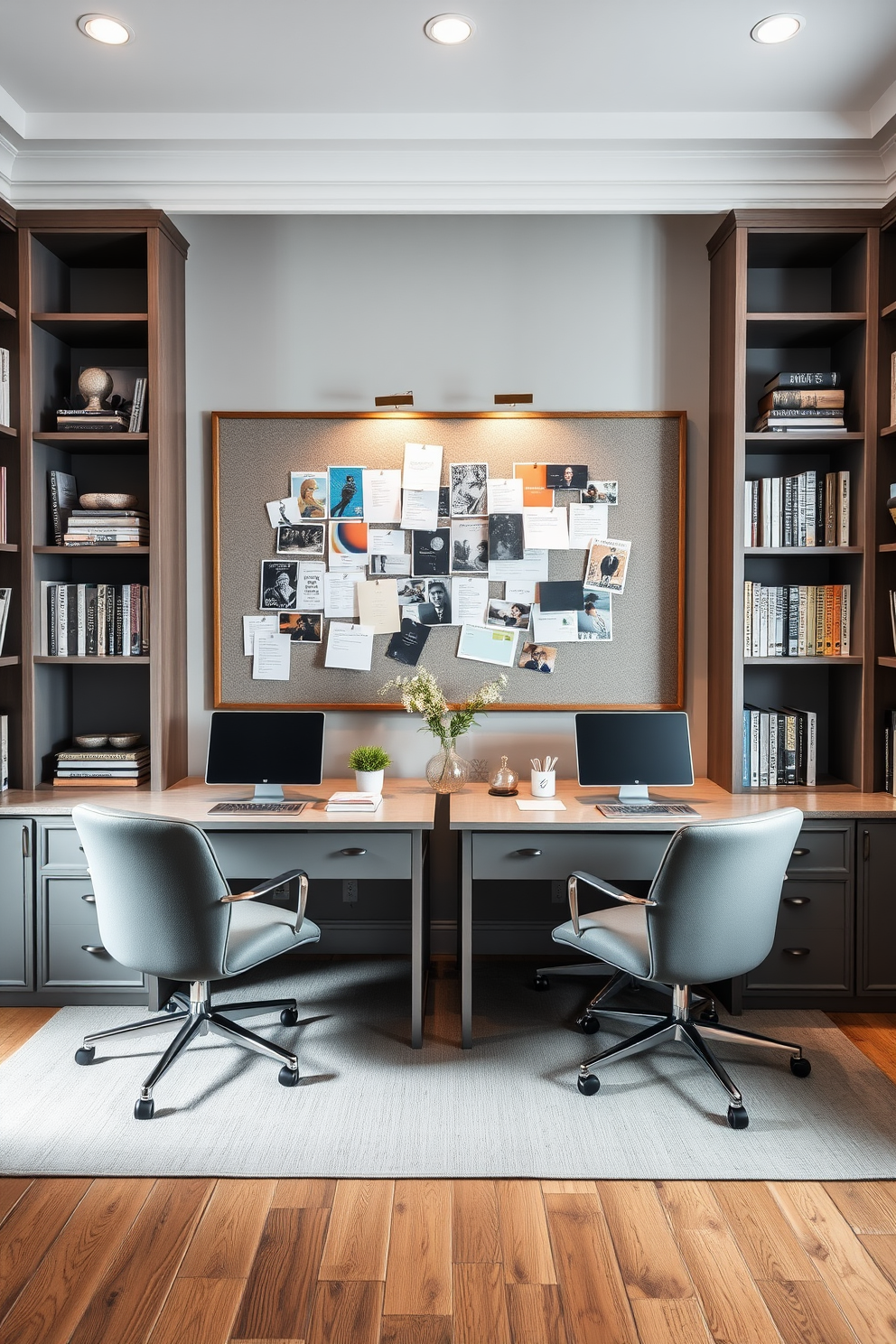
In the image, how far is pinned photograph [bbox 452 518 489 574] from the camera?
11.2 feet

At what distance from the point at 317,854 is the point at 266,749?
18.6 inches

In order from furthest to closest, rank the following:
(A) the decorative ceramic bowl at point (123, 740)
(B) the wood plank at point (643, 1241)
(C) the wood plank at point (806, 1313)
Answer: (A) the decorative ceramic bowl at point (123, 740) → (B) the wood plank at point (643, 1241) → (C) the wood plank at point (806, 1313)

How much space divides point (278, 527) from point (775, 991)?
7.68 ft

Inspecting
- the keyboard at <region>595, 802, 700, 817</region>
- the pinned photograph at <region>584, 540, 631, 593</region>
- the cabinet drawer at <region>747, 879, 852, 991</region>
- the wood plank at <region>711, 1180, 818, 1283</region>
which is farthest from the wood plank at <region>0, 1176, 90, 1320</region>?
the pinned photograph at <region>584, 540, 631, 593</region>

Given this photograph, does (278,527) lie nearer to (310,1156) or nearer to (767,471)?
(767,471)

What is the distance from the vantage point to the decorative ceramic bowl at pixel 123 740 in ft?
10.8

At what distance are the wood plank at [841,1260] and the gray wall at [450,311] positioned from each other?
97.3 inches

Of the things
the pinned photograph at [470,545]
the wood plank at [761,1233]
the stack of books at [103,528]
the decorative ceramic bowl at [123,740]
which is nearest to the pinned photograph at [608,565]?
the pinned photograph at [470,545]

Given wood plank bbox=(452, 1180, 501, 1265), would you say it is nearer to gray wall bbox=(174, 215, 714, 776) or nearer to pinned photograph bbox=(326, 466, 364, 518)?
pinned photograph bbox=(326, 466, 364, 518)

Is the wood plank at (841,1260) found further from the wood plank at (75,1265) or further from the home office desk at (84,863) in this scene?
the wood plank at (75,1265)

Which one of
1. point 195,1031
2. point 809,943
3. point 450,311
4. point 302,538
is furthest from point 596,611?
point 195,1031

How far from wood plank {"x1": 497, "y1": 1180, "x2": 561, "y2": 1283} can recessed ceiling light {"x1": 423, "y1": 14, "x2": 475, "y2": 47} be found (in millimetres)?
2910

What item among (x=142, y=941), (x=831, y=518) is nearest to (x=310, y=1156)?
(x=142, y=941)

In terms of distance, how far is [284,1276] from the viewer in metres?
1.84
